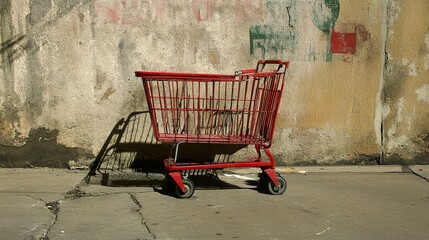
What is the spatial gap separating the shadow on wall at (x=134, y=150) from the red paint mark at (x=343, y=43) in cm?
181

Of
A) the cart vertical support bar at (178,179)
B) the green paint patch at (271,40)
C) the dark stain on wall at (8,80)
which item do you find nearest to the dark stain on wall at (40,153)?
the dark stain on wall at (8,80)

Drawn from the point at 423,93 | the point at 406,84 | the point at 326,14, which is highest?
the point at 326,14

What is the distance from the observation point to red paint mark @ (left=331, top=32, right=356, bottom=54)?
5.81m

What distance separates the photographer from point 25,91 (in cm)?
542

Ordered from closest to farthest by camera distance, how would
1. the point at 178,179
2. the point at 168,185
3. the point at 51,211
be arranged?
the point at 51,211 → the point at 178,179 → the point at 168,185

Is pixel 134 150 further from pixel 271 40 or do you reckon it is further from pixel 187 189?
pixel 271 40

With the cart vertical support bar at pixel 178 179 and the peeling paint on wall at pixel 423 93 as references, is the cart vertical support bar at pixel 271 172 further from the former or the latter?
the peeling paint on wall at pixel 423 93

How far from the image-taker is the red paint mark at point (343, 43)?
5812 millimetres

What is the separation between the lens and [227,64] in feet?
18.6

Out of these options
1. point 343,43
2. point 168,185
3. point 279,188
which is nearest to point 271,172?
point 279,188

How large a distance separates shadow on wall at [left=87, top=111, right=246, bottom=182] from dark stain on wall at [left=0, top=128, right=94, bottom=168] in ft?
0.67

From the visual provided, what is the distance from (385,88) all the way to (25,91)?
3892 mm

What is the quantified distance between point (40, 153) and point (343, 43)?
3.46m

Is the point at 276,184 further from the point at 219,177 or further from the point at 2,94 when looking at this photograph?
the point at 2,94
